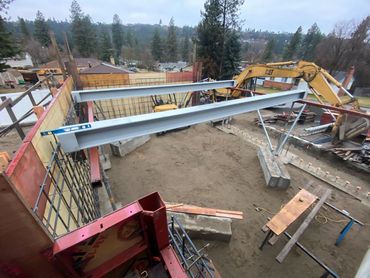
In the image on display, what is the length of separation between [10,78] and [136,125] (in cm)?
3380

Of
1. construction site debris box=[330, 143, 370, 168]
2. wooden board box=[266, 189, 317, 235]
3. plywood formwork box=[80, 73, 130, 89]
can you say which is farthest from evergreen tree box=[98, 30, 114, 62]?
wooden board box=[266, 189, 317, 235]

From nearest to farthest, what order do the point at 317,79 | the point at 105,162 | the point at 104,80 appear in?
the point at 105,162 → the point at 317,79 → the point at 104,80

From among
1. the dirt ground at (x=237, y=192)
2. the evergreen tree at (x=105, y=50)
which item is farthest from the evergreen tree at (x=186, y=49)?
the dirt ground at (x=237, y=192)

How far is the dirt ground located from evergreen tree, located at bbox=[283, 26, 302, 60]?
5055 cm

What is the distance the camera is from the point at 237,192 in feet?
16.0

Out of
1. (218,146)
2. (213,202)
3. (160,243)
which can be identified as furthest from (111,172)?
(160,243)

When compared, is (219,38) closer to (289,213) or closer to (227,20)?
(227,20)

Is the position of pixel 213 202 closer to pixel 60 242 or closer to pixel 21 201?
pixel 60 242

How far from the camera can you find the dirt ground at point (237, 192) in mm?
3354

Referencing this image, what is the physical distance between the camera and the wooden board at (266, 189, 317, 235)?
10.6 ft

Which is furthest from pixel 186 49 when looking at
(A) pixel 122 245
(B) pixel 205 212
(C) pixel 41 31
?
(A) pixel 122 245

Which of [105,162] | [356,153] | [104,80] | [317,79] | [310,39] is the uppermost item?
[310,39]

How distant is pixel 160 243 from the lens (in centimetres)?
141

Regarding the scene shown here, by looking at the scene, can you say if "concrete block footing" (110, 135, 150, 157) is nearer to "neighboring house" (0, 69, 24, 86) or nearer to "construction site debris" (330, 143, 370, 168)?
"construction site debris" (330, 143, 370, 168)
